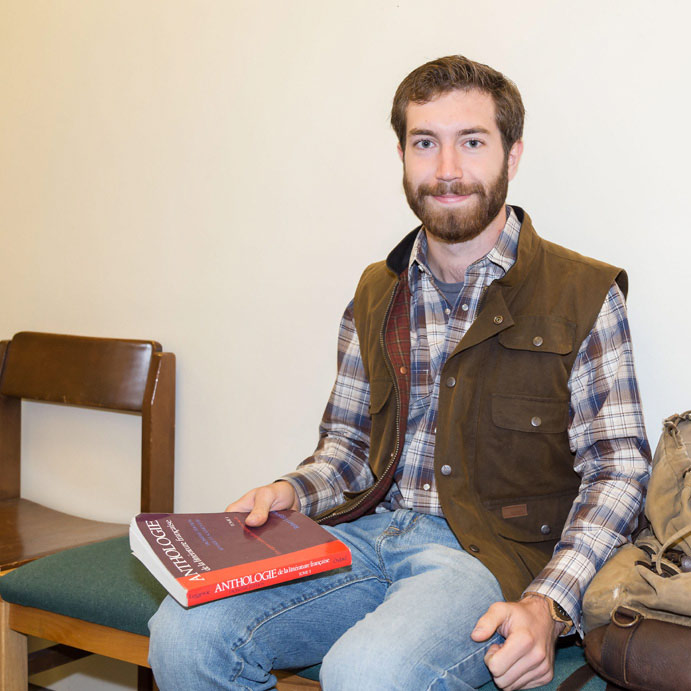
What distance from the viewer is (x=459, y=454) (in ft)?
4.49

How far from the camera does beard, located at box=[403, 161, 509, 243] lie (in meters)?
1.43

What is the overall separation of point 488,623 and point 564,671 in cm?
24

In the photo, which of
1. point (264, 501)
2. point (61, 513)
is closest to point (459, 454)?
point (264, 501)

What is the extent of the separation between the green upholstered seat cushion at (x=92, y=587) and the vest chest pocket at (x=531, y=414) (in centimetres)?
74

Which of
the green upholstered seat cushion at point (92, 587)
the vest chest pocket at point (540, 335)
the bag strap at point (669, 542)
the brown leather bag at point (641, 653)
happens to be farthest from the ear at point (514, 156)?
the green upholstered seat cushion at point (92, 587)

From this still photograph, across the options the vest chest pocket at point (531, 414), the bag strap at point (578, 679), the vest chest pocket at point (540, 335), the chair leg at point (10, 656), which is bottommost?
the chair leg at point (10, 656)

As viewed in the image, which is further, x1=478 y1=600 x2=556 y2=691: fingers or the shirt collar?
the shirt collar

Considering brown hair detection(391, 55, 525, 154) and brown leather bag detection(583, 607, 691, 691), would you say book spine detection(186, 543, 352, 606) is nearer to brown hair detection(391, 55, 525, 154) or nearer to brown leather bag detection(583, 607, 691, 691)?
brown leather bag detection(583, 607, 691, 691)

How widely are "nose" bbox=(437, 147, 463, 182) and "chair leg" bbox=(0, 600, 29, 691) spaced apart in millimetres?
1335

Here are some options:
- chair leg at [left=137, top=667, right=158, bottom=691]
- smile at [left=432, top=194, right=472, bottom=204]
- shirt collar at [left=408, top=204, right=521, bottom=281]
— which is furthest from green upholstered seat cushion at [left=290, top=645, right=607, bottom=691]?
chair leg at [left=137, top=667, right=158, bottom=691]

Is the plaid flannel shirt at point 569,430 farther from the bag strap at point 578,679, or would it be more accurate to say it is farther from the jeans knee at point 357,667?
the jeans knee at point 357,667

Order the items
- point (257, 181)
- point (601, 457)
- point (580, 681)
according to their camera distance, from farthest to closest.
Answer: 1. point (257, 181)
2. point (601, 457)
3. point (580, 681)

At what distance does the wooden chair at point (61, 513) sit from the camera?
5.48 feet

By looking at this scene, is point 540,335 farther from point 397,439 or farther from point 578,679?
point 578,679
